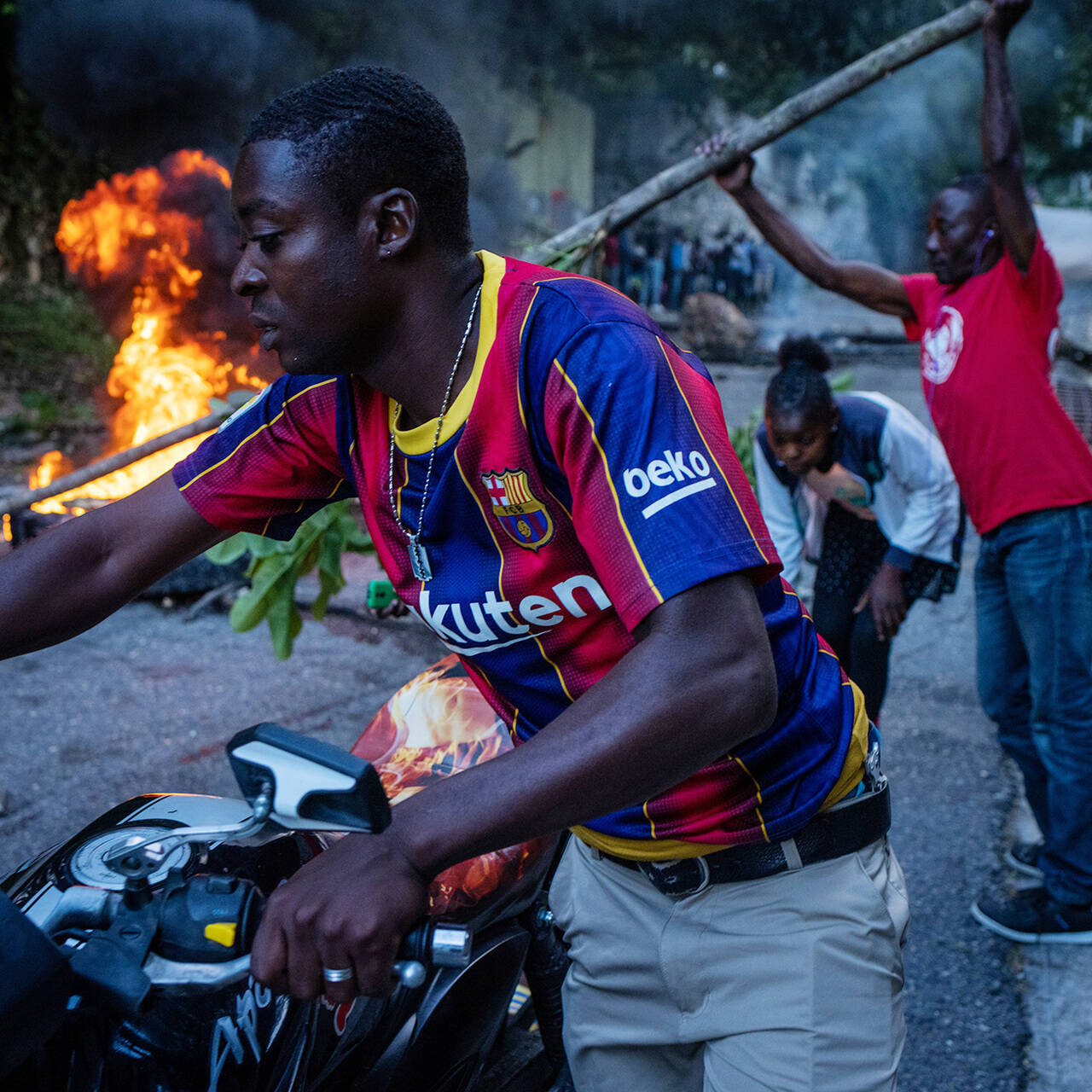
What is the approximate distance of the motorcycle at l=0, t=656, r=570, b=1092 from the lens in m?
1.09

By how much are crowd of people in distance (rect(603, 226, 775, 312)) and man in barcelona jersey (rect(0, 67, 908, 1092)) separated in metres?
20.3

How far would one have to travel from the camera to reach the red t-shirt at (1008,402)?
3.24m

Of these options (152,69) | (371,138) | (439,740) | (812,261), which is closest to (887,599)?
(812,261)

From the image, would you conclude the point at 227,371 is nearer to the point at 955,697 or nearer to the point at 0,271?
the point at 0,271

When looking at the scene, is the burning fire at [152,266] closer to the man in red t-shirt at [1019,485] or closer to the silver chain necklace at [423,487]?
the man in red t-shirt at [1019,485]

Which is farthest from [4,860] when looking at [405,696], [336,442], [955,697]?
[955,697]

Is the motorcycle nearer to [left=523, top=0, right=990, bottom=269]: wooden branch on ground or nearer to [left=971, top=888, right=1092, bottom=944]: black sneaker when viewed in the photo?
[left=971, top=888, right=1092, bottom=944]: black sneaker

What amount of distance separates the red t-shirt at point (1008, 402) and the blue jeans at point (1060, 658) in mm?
78

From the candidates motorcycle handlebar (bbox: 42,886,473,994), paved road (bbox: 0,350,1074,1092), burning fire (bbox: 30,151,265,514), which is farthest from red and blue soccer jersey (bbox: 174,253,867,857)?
burning fire (bbox: 30,151,265,514)

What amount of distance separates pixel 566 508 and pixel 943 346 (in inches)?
102

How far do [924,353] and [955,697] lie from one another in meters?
2.24

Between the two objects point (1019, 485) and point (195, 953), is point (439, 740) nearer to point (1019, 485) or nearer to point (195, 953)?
point (195, 953)

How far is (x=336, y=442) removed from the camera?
64.6 inches

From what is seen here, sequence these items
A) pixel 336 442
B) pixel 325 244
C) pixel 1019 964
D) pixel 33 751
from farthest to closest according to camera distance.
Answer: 1. pixel 33 751
2. pixel 1019 964
3. pixel 336 442
4. pixel 325 244
